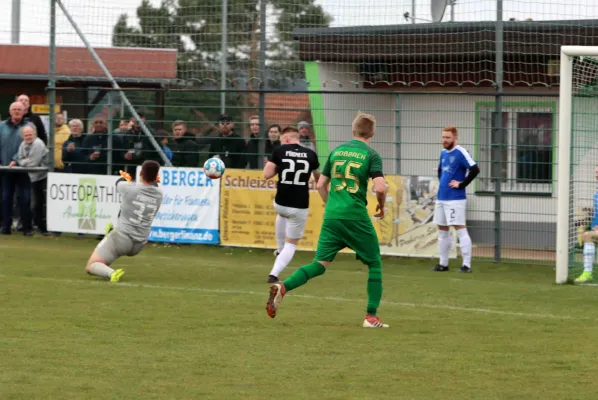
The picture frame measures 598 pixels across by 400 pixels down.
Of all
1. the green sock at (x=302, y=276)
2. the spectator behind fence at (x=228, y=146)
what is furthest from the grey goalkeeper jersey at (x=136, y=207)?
the spectator behind fence at (x=228, y=146)

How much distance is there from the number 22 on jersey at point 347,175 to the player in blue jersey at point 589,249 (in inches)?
218

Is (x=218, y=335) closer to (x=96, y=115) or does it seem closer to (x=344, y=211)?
(x=344, y=211)

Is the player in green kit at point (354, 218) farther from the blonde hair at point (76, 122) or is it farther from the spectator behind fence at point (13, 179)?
the spectator behind fence at point (13, 179)

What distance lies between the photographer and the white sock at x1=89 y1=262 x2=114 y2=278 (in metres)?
14.0

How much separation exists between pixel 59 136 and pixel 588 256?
1024 cm

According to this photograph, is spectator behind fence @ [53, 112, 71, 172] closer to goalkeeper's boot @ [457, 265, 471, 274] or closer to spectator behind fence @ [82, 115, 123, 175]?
spectator behind fence @ [82, 115, 123, 175]

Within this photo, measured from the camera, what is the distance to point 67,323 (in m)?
10.4

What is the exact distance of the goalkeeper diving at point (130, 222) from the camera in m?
14.0

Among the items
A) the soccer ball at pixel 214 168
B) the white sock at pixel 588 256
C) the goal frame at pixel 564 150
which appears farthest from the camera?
the soccer ball at pixel 214 168

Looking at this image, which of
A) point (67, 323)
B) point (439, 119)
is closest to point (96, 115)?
point (439, 119)

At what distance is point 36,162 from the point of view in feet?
67.5

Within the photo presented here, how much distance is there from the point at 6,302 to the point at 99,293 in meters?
1.21

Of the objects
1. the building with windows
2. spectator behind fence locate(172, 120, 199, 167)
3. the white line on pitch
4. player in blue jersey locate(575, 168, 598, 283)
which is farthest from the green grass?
spectator behind fence locate(172, 120, 199, 167)

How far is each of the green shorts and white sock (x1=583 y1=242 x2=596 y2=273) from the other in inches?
213
